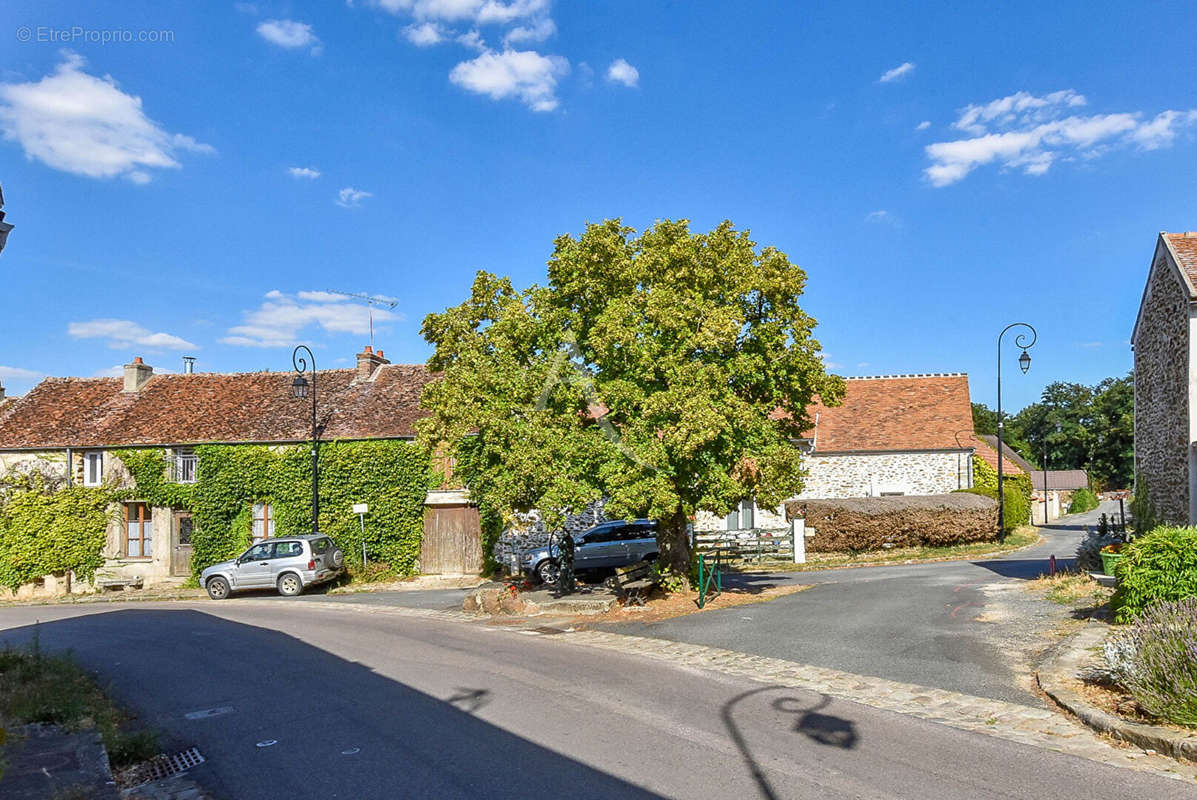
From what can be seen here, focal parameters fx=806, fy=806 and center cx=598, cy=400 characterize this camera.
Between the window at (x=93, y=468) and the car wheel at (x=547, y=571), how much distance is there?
635 inches

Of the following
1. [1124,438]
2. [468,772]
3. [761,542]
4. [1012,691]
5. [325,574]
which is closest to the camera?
[468,772]

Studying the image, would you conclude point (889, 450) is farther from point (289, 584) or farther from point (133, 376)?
point (133, 376)

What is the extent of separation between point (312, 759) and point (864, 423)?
2962cm

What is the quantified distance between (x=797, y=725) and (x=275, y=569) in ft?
61.6

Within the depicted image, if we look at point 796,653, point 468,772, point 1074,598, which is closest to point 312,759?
point 468,772

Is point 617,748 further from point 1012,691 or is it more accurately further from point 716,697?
point 1012,691

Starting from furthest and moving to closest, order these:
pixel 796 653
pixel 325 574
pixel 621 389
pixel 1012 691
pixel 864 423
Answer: pixel 864 423
pixel 325 574
pixel 621 389
pixel 796 653
pixel 1012 691

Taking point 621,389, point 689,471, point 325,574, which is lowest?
point 325,574

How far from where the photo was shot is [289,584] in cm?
2284

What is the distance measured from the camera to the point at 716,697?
914 cm

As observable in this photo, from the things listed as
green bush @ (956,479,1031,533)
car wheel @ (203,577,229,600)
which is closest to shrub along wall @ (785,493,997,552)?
green bush @ (956,479,1031,533)

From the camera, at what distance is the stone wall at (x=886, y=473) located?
31594mm

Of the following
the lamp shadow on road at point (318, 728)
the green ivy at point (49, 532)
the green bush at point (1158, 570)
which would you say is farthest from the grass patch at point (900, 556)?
the green ivy at point (49, 532)

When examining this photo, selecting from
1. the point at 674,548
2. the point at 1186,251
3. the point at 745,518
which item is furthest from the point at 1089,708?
the point at 745,518
